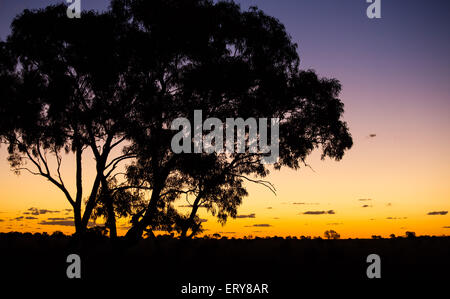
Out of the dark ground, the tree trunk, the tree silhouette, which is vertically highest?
the tree silhouette

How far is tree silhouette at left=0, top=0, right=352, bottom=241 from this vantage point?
20.8m

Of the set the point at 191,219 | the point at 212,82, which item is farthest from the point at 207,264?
the point at 212,82

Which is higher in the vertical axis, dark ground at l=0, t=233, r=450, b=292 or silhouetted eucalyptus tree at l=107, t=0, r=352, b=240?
silhouetted eucalyptus tree at l=107, t=0, r=352, b=240

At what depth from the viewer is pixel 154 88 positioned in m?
20.9

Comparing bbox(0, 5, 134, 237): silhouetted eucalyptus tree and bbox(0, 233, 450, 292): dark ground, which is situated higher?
bbox(0, 5, 134, 237): silhouetted eucalyptus tree

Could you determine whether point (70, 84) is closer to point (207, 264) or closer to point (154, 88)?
point (154, 88)

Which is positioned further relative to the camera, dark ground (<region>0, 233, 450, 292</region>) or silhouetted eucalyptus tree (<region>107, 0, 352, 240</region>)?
silhouetted eucalyptus tree (<region>107, 0, 352, 240</region>)

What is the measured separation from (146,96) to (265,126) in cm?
582

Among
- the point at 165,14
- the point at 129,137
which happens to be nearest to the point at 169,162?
the point at 129,137

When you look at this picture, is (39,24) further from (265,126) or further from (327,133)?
(327,133)

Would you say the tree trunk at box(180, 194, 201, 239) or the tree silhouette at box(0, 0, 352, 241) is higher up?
the tree silhouette at box(0, 0, 352, 241)

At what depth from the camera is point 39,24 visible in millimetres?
21484

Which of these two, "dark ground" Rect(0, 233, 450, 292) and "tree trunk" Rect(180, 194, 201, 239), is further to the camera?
"tree trunk" Rect(180, 194, 201, 239)

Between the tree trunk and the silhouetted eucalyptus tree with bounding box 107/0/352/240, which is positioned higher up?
the silhouetted eucalyptus tree with bounding box 107/0/352/240
